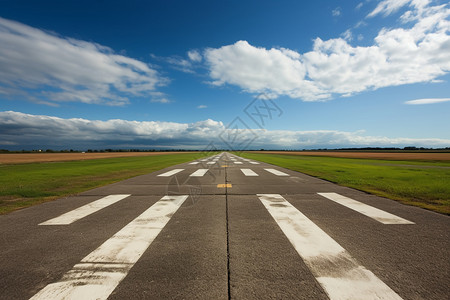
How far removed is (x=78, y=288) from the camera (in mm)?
2133

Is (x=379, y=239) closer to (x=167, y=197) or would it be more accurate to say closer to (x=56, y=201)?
(x=167, y=197)

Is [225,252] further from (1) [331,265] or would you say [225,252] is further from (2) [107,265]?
(2) [107,265]

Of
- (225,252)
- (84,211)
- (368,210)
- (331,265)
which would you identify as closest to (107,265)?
(225,252)

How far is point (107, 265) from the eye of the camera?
2.58 metres

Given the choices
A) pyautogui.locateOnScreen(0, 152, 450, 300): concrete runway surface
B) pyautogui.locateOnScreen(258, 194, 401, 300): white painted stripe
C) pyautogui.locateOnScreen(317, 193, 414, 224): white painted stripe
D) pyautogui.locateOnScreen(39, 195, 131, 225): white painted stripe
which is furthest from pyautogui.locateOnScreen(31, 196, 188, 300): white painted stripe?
pyautogui.locateOnScreen(317, 193, 414, 224): white painted stripe

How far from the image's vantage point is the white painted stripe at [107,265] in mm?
2073

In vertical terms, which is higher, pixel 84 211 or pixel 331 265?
pixel 331 265

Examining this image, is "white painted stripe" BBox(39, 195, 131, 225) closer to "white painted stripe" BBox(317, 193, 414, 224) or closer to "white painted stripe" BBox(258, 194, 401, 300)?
"white painted stripe" BBox(258, 194, 401, 300)

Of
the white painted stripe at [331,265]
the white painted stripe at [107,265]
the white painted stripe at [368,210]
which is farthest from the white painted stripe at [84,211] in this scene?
the white painted stripe at [368,210]

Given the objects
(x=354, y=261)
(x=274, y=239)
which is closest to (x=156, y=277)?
(x=274, y=239)

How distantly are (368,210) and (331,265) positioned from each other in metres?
3.31

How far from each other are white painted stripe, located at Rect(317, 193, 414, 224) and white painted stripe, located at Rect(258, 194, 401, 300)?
1.65 m

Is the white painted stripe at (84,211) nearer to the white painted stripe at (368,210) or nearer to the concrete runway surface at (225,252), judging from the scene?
the concrete runway surface at (225,252)

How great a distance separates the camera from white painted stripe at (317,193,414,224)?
14.0 ft
